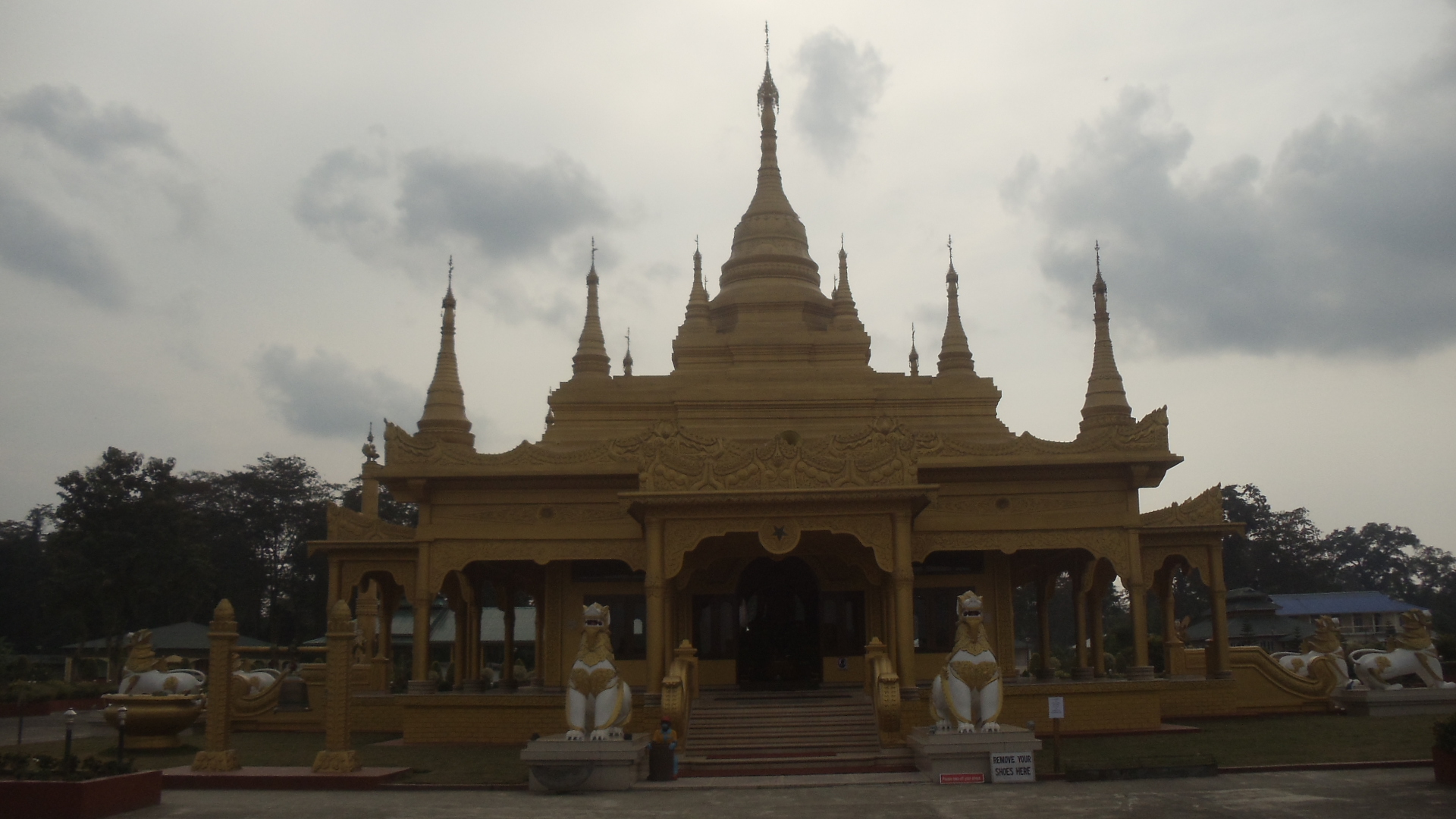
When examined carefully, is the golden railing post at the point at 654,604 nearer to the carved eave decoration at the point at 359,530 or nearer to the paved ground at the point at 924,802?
the paved ground at the point at 924,802

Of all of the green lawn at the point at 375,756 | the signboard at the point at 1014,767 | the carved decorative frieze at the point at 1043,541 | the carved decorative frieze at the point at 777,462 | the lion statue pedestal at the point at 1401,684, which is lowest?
the green lawn at the point at 375,756

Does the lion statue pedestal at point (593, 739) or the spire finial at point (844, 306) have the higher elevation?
the spire finial at point (844, 306)

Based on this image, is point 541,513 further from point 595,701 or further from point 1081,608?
point 1081,608

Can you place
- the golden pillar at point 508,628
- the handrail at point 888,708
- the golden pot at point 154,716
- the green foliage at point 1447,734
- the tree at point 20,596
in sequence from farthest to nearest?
the tree at point 20,596, the golden pillar at point 508,628, the golden pot at point 154,716, the handrail at point 888,708, the green foliage at point 1447,734

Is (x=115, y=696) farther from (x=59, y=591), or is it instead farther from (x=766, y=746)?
(x=59, y=591)

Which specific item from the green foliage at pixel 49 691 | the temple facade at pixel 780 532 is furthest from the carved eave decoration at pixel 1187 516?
the green foliage at pixel 49 691

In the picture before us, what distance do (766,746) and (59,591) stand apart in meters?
35.9

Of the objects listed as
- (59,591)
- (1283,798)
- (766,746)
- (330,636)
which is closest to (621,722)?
(766,746)

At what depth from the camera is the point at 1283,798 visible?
41.6 ft

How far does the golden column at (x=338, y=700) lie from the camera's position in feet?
49.8

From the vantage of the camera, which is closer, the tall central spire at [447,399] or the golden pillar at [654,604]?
the golden pillar at [654,604]

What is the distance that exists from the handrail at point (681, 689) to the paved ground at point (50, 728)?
11.1 metres

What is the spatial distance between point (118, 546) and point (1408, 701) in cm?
4216

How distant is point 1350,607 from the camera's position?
197 ft
